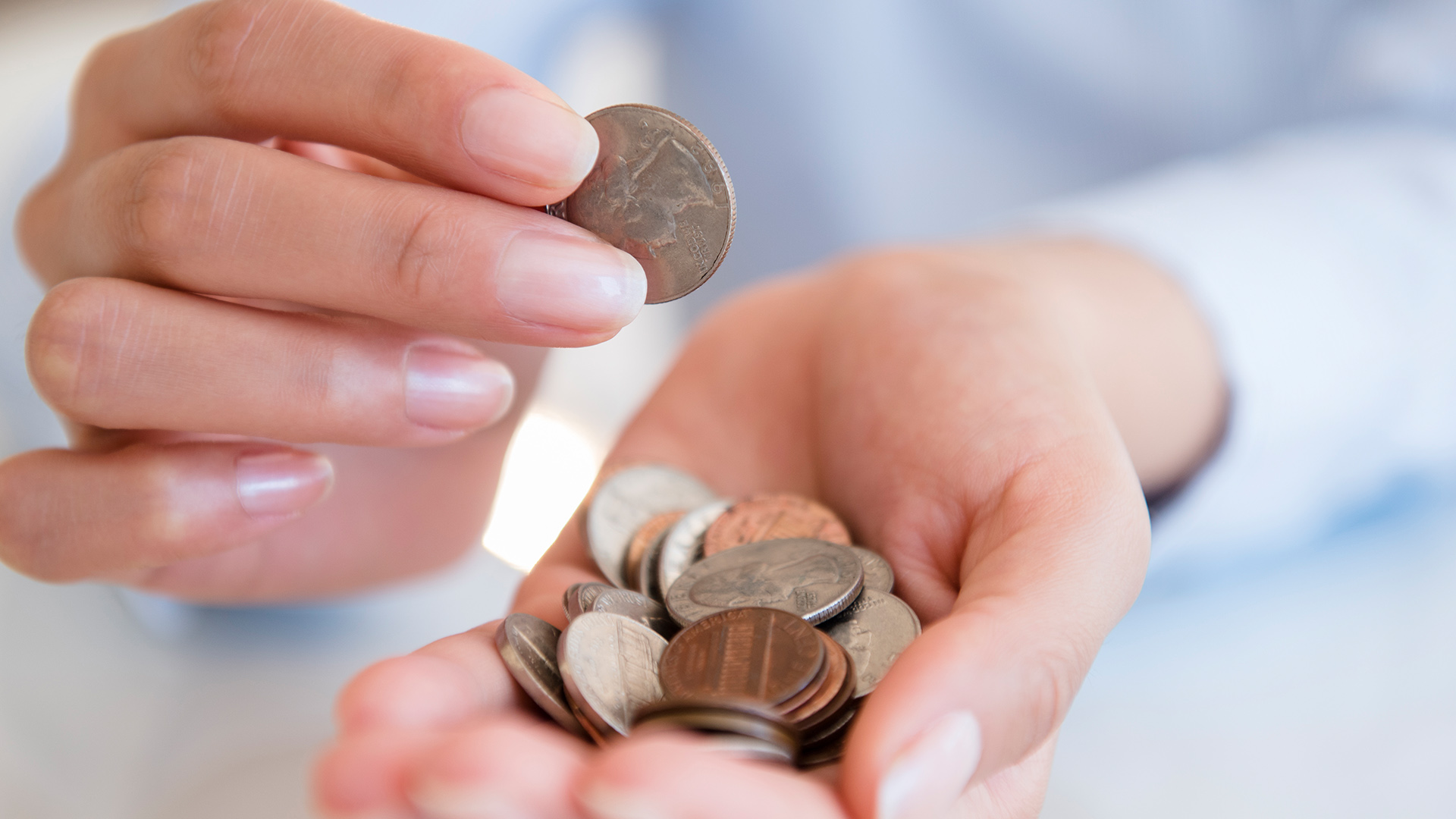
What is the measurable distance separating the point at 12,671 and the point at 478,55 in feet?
5.89

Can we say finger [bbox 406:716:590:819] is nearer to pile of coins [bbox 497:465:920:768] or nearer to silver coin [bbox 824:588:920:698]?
pile of coins [bbox 497:465:920:768]

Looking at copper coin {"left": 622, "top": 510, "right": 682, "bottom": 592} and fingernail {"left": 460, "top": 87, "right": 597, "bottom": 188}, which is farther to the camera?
copper coin {"left": 622, "top": 510, "right": 682, "bottom": 592}

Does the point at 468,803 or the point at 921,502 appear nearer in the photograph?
the point at 468,803

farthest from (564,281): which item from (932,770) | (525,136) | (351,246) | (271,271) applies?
(932,770)

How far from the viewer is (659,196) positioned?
1.03 meters

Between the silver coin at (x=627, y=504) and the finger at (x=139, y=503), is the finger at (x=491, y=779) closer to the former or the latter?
the silver coin at (x=627, y=504)


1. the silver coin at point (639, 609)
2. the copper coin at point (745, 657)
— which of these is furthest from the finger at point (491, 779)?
the silver coin at point (639, 609)

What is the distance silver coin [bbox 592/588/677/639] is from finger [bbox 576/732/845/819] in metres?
0.40

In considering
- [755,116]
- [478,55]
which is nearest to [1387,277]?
[478,55]

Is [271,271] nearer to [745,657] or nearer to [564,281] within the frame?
[564,281]

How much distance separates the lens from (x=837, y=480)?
139 centimetres

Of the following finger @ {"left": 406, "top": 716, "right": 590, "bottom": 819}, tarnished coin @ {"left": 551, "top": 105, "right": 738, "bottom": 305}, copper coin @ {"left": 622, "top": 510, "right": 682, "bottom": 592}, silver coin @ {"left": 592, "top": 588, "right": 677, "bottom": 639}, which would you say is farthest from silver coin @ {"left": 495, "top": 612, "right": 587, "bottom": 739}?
tarnished coin @ {"left": 551, "top": 105, "right": 738, "bottom": 305}

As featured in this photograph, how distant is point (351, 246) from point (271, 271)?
127 mm

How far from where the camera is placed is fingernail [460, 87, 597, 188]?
3.07 ft
